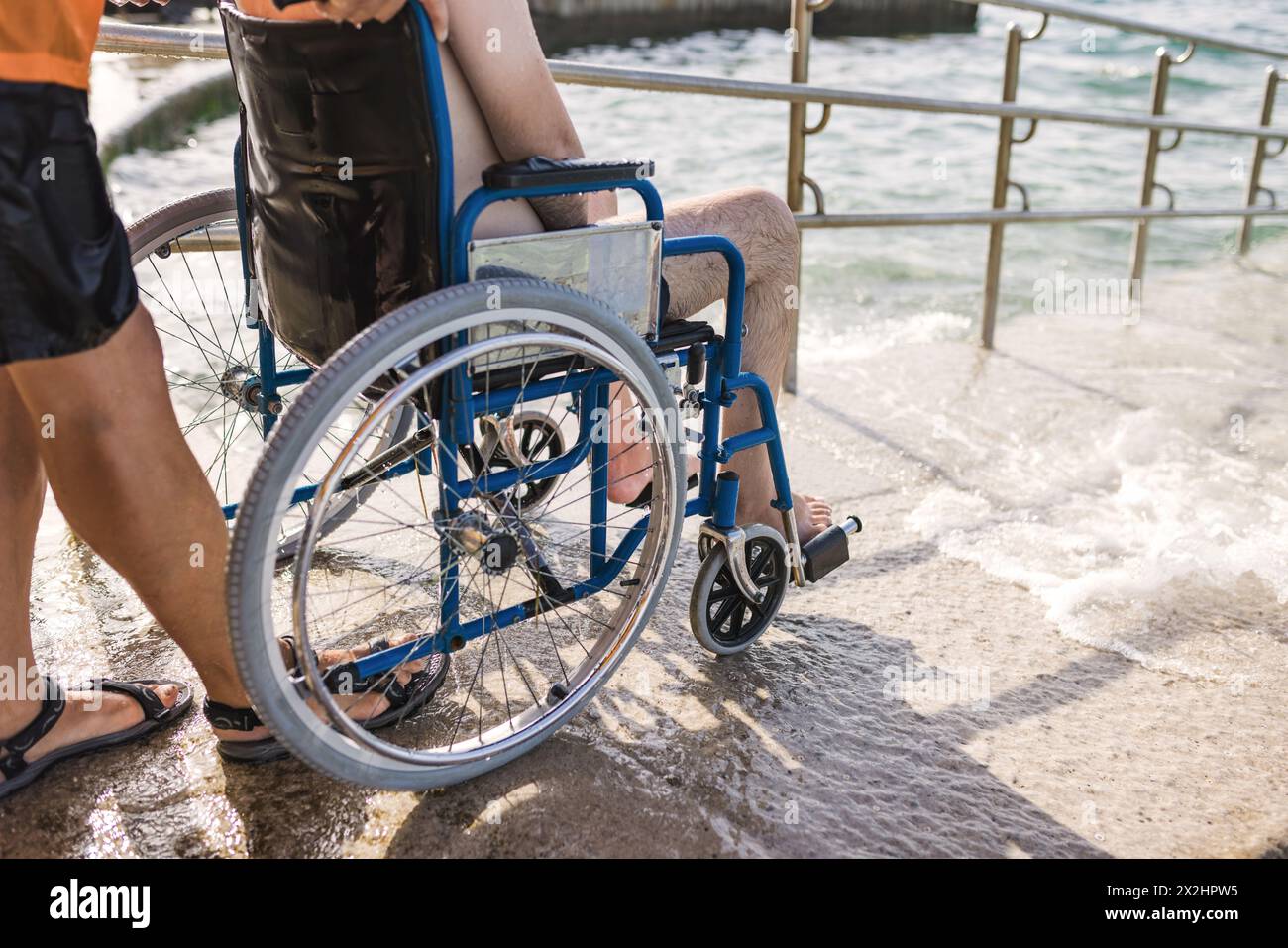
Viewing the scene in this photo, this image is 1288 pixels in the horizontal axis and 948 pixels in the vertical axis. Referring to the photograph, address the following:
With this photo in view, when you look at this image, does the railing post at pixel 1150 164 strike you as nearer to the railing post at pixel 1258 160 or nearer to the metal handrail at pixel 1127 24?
the metal handrail at pixel 1127 24

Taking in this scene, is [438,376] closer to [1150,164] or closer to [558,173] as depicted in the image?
[558,173]

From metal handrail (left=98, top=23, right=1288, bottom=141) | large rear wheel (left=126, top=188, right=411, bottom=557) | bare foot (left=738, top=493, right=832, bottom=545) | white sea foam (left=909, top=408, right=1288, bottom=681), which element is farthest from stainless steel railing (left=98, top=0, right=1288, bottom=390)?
bare foot (left=738, top=493, right=832, bottom=545)

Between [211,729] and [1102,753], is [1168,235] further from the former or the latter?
[211,729]

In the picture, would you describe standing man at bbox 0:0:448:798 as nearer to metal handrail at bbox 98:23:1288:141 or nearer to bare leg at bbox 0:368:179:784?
bare leg at bbox 0:368:179:784

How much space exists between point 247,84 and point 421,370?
46 cm

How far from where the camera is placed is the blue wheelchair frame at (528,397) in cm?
125

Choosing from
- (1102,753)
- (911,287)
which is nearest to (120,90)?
(911,287)

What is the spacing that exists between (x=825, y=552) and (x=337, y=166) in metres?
1.00

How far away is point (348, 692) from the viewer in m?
1.43

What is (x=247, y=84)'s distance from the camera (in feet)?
4.40

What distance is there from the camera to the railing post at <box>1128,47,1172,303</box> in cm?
420

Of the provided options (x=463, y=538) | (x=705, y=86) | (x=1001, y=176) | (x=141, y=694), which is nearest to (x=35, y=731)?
(x=141, y=694)

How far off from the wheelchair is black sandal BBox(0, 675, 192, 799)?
244 mm

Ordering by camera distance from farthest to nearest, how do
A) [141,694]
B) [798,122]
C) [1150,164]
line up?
[1150,164] < [798,122] < [141,694]
